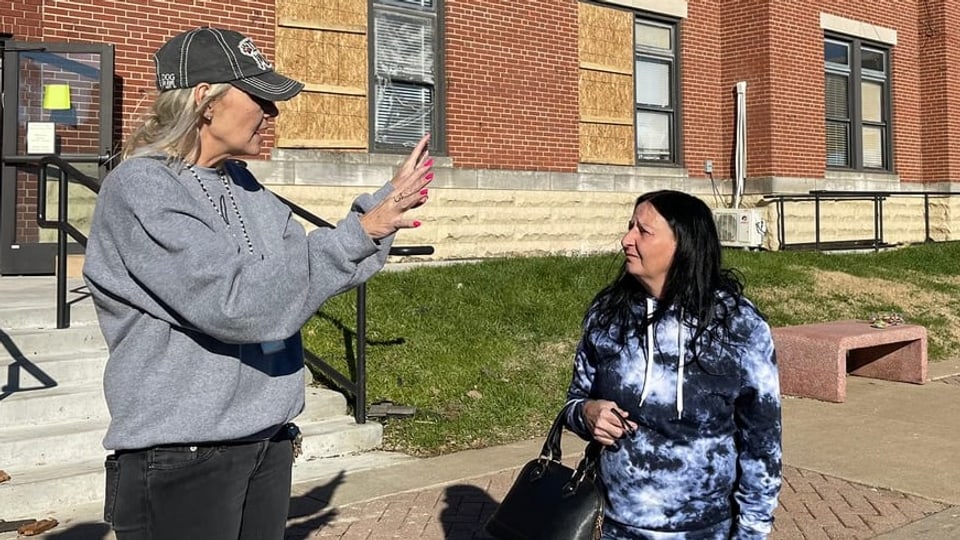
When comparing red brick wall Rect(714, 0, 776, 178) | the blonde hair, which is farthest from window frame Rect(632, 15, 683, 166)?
the blonde hair

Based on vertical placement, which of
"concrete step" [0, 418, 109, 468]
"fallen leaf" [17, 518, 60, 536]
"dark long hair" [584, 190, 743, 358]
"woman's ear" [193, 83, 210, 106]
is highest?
"woman's ear" [193, 83, 210, 106]

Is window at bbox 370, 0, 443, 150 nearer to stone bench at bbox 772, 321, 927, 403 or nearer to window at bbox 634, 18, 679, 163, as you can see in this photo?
window at bbox 634, 18, 679, 163

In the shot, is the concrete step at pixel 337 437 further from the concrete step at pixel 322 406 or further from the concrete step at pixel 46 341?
the concrete step at pixel 46 341

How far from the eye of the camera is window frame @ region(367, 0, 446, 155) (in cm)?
A: 1162

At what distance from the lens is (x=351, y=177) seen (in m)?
11.2

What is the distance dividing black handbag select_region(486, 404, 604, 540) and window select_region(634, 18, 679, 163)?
12334 millimetres

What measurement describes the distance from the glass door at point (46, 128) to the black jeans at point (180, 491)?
8027 mm

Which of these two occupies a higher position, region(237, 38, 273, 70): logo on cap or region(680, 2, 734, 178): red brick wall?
region(680, 2, 734, 178): red brick wall

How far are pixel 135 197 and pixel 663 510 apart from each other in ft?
5.17

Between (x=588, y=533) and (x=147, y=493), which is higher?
(x=147, y=493)

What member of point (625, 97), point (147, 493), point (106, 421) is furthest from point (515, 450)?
point (625, 97)

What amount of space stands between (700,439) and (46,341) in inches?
208

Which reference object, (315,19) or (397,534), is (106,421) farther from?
(315,19)

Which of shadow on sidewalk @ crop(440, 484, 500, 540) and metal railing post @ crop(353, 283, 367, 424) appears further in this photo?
metal railing post @ crop(353, 283, 367, 424)
